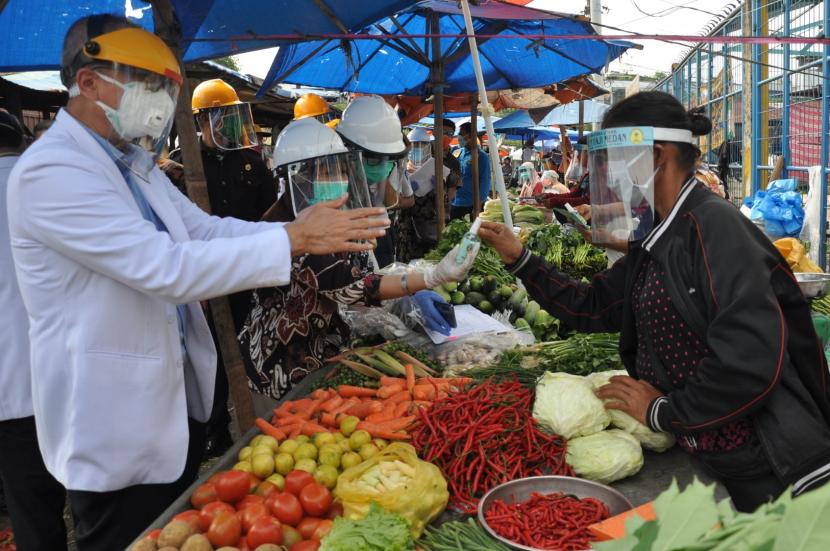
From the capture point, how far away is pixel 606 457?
7.72 ft

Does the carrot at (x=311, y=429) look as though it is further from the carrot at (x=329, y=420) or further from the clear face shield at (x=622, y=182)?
the clear face shield at (x=622, y=182)

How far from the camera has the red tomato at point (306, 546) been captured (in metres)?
1.97

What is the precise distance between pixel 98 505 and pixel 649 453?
202cm

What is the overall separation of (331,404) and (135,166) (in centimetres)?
135

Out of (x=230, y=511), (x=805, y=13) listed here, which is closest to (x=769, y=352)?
(x=230, y=511)

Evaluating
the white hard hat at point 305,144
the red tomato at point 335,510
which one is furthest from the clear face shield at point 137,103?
the red tomato at point 335,510

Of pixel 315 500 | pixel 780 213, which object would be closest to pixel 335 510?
pixel 315 500

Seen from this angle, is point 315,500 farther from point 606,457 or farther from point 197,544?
point 606,457

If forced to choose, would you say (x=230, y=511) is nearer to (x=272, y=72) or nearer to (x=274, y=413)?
(x=274, y=413)

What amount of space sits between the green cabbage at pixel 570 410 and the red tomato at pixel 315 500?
2.94 feet

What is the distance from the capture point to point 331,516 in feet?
7.38

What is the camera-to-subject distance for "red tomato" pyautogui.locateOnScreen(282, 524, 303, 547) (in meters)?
2.06

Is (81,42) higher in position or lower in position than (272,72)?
lower

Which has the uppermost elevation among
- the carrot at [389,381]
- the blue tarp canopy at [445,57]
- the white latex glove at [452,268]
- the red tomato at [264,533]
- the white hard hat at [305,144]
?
the blue tarp canopy at [445,57]
